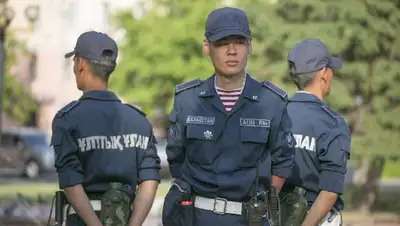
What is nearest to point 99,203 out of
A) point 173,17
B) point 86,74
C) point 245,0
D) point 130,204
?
point 130,204

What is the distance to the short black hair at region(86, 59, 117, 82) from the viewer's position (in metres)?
6.34

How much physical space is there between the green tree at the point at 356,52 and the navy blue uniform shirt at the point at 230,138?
1688cm

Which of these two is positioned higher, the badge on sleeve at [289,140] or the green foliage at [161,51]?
the green foliage at [161,51]

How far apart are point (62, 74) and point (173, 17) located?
22.5 meters

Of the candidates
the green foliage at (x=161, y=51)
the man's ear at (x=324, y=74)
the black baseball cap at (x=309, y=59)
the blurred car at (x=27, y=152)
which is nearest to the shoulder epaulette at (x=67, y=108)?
the black baseball cap at (x=309, y=59)

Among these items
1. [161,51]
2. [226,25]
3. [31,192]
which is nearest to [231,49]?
[226,25]

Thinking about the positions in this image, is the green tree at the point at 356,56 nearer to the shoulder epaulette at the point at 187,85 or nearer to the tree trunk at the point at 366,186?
the tree trunk at the point at 366,186

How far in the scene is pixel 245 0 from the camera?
87.0 ft

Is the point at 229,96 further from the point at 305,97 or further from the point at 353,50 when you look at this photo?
the point at 353,50

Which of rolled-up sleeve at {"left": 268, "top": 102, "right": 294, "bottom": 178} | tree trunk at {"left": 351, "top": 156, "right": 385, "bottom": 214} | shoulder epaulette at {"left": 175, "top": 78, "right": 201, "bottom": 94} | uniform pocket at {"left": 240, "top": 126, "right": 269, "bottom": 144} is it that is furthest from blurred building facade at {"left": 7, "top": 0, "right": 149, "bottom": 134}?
uniform pocket at {"left": 240, "top": 126, "right": 269, "bottom": 144}

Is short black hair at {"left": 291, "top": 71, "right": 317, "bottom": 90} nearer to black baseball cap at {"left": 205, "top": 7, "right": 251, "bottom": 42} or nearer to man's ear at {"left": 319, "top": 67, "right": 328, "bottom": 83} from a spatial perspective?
man's ear at {"left": 319, "top": 67, "right": 328, "bottom": 83}

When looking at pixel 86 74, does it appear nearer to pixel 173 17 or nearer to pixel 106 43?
pixel 106 43

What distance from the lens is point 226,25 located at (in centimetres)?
568

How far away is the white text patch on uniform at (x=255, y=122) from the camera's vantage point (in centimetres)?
572
